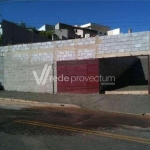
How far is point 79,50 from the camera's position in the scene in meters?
17.9

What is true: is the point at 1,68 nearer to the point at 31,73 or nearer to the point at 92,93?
the point at 31,73

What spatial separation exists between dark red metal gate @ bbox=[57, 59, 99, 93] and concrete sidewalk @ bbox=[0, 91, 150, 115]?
708mm

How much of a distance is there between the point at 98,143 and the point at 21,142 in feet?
6.82

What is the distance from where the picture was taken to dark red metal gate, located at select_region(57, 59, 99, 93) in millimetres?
17364

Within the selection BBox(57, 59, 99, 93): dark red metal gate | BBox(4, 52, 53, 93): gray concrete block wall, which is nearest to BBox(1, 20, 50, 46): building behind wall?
BBox(4, 52, 53, 93): gray concrete block wall

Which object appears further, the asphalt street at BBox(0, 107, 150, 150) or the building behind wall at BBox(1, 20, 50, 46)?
the building behind wall at BBox(1, 20, 50, 46)

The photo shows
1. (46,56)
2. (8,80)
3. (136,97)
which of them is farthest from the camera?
(8,80)

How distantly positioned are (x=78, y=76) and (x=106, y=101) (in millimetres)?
3878

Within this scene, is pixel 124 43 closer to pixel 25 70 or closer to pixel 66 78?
pixel 66 78

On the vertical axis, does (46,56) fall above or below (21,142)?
above

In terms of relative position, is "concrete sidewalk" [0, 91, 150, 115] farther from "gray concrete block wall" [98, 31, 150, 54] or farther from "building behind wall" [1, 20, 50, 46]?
"building behind wall" [1, 20, 50, 46]

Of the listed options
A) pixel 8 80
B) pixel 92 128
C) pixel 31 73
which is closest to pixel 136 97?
pixel 92 128

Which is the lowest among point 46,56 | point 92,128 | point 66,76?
point 92,128

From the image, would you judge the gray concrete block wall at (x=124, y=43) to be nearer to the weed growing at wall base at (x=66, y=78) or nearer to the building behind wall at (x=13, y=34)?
the weed growing at wall base at (x=66, y=78)
